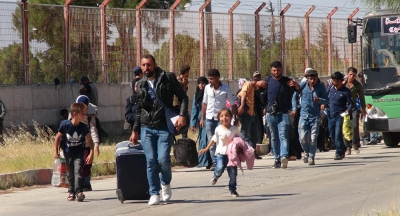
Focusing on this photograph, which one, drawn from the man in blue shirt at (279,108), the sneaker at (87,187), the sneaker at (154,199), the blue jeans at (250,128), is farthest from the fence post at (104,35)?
the sneaker at (154,199)

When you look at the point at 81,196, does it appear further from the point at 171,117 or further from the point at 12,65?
the point at 12,65

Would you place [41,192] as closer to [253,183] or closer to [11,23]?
[253,183]

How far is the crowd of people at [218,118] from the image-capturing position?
10.9 meters

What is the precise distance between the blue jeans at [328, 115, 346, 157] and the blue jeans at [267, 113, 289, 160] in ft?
6.79

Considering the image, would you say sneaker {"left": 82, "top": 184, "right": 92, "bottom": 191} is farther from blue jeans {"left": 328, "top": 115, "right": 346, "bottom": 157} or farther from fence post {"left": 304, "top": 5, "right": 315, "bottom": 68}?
fence post {"left": 304, "top": 5, "right": 315, "bottom": 68}

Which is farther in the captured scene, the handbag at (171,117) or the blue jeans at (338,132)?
the blue jeans at (338,132)

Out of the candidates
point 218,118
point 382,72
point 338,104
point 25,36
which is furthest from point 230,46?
point 218,118

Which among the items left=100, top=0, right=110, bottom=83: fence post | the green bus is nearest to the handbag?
the green bus

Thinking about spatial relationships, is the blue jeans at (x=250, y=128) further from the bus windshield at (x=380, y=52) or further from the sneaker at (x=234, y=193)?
the bus windshield at (x=380, y=52)

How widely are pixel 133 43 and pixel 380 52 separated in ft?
20.8

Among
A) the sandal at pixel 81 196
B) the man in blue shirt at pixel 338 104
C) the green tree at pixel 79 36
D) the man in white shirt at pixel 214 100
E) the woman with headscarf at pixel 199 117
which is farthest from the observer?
Result: the green tree at pixel 79 36

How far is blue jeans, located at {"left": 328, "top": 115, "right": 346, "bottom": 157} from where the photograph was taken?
1731 centimetres

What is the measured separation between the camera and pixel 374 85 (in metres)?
21.2

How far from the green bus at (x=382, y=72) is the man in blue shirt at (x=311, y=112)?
4428mm
